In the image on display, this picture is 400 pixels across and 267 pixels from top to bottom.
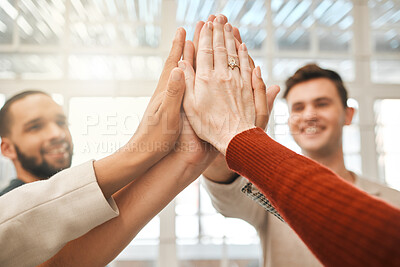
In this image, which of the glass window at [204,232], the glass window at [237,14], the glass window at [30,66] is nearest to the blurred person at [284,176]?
the glass window at [204,232]

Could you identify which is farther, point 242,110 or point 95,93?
point 95,93

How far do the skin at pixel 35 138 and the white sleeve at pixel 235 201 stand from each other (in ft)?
2.94

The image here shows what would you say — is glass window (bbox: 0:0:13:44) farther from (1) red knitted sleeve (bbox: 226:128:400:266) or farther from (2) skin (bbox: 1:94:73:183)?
(1) red knitted sleeve (bbox: 226:128:400:266)

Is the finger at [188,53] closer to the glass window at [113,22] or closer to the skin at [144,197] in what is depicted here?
the skin at [144,197]

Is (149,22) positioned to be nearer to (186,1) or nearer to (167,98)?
(186,1)

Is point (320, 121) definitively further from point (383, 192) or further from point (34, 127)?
point (34, 127)

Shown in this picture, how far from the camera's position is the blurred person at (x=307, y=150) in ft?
3.67

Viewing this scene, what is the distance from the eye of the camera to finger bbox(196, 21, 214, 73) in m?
0.76

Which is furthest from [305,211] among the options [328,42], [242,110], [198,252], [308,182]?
[328,42]

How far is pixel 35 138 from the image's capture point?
1.47m

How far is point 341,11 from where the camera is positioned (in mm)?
2443

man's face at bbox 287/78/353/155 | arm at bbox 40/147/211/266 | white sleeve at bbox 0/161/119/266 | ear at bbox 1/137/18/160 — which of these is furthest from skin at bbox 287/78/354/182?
ear at bbox 1/137/18/160

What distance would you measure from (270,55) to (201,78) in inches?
68.2

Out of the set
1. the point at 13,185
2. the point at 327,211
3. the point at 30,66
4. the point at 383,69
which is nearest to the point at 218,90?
the point at 327,211
